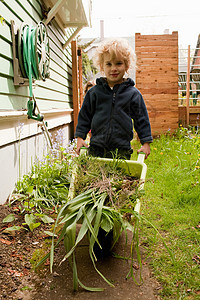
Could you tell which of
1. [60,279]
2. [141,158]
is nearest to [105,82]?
[141,158]

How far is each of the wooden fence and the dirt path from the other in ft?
17.4

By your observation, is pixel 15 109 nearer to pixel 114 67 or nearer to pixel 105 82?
pixel 105 82

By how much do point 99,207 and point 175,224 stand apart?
110 cm

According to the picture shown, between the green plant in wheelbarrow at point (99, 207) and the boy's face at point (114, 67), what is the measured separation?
2.40 ft

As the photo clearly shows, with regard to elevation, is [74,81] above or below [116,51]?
above

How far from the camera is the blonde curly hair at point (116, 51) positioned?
7.98 feet

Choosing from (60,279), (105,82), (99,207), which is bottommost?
(60,279)

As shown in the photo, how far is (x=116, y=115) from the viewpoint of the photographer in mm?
2490

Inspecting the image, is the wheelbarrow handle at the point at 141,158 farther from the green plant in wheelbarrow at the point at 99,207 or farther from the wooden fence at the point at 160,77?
the wooden fence at the point at 160,77

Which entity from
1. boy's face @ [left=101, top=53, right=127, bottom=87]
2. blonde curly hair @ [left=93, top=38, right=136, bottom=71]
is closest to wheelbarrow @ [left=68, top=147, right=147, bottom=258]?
boy's face @ [left=101, top=53, right=127, bottom=87]

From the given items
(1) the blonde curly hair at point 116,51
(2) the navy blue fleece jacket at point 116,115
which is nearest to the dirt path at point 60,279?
(2) the navy blue fleece jacket at point 116,115

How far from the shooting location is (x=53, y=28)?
18.1ft

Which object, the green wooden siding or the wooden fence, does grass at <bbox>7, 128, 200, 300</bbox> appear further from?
the wooden fence

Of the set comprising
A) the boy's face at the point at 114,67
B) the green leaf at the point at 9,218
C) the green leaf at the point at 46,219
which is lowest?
the green leaf at the point at 46,219
